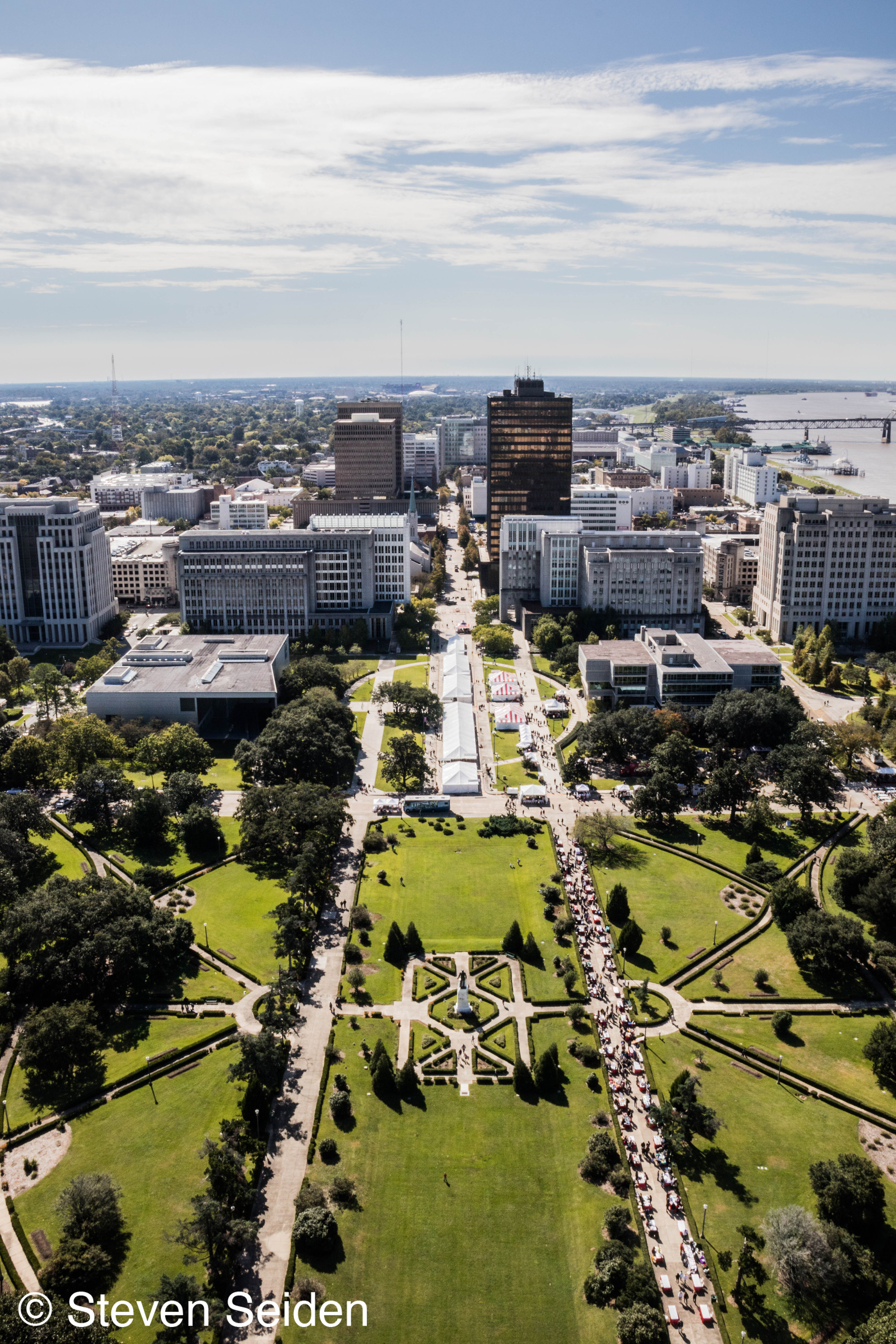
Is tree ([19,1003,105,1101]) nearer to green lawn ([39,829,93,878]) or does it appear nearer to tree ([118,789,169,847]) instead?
green lawn ([39,829,93,878])

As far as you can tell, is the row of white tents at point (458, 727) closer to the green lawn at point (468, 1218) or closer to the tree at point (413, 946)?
the tree at point (413, 946)

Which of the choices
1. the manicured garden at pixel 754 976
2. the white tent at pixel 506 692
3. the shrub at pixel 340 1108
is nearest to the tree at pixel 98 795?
the shrub at pixel 340 1108

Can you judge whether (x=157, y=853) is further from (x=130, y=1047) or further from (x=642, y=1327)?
(x=642, y=1327)

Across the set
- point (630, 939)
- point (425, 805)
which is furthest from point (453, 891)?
point (630, 939)

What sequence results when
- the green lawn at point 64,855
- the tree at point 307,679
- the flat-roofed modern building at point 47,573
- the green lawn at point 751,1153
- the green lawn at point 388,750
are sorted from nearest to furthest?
the green lawn at point 751,1153 < the green lawn at point 64,855 < the green lawn at point 388,750 < the tree at point 307,679 < the flat-roofed modern building at point 47,573

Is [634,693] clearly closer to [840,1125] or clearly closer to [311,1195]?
[840,1125]
